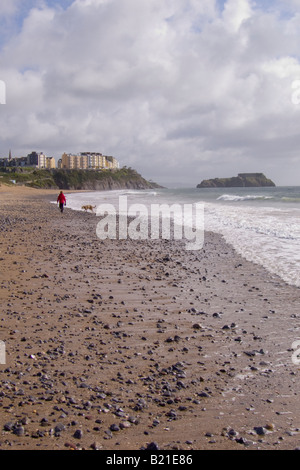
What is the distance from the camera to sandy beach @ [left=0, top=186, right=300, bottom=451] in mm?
3648

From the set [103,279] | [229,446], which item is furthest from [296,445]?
[103,279]

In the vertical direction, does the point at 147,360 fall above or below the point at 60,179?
below

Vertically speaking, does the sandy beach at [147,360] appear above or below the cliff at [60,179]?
below

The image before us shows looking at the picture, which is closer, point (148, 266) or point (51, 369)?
point (51, 369)

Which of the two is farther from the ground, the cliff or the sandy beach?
the cliff

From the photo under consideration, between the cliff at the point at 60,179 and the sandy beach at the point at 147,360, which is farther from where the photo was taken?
the cliff at the point at 60,179

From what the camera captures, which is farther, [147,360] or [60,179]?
[60,179]

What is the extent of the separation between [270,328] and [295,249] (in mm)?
7632

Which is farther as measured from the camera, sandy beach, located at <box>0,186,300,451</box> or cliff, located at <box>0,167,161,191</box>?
cliff, located at <box>0,167,161,191</box>

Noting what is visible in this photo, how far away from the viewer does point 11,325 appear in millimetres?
6160

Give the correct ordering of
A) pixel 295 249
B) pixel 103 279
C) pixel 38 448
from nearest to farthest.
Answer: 1. pixel 38 448
2. pixel 103 279
3. pixel 295 249

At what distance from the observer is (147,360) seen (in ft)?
16.9

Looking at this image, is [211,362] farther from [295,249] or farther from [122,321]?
[295,249]

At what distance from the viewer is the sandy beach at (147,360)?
3.65 metres
